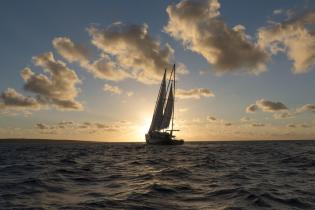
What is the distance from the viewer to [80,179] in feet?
62.8

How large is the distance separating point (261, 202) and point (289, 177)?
8.50 meters

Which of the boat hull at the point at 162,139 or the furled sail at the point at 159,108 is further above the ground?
the furled sail at the point at 159,108

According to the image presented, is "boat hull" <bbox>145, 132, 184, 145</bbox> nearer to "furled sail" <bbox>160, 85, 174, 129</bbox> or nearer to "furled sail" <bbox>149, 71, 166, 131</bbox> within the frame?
"furled sail" <bbox>149, 71, 166, 131</bbox>

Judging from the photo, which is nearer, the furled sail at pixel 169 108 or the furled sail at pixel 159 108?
the furled sail at pixel 169 108

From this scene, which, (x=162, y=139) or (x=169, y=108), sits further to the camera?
(x=162, y=139)

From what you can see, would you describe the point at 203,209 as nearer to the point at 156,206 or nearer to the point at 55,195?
the point at 156,206

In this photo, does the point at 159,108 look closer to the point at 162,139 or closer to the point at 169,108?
the point at 169,108

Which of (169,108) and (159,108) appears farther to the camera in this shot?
(159,108)

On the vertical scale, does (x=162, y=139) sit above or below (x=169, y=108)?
below

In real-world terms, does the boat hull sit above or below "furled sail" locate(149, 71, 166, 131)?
below

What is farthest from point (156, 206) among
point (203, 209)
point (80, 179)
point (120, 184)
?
point (80, 179)

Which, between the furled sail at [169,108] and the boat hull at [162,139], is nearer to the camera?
the furled sail at [169,108]

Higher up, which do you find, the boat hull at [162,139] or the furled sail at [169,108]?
the furled sail at [169,108]

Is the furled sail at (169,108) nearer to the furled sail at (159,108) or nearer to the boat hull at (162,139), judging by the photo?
the furled sail at (159,108)
